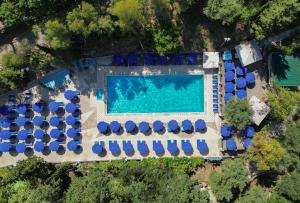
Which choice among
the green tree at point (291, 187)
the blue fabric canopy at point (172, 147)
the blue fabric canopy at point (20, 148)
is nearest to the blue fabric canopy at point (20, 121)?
the blue fabric canopy at point (20, 148)

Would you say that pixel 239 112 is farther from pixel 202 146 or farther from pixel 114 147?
pixel 114 147

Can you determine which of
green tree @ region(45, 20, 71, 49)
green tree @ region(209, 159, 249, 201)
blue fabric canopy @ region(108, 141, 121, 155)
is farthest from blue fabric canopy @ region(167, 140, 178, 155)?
green tree @ region(45, 20, 71, 49)

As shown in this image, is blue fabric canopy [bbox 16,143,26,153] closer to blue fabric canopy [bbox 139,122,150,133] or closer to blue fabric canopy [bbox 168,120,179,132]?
blue fabric canopy [bbox 139,122,150,133]

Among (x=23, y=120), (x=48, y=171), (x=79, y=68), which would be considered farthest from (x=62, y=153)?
(x=79, y=68)

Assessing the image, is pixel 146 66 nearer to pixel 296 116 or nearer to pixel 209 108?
pixel 209 108

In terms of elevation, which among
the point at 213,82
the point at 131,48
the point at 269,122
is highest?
the point at 131,48

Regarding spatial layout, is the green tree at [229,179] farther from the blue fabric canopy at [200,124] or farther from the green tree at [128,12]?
the green tree at [128,12]
